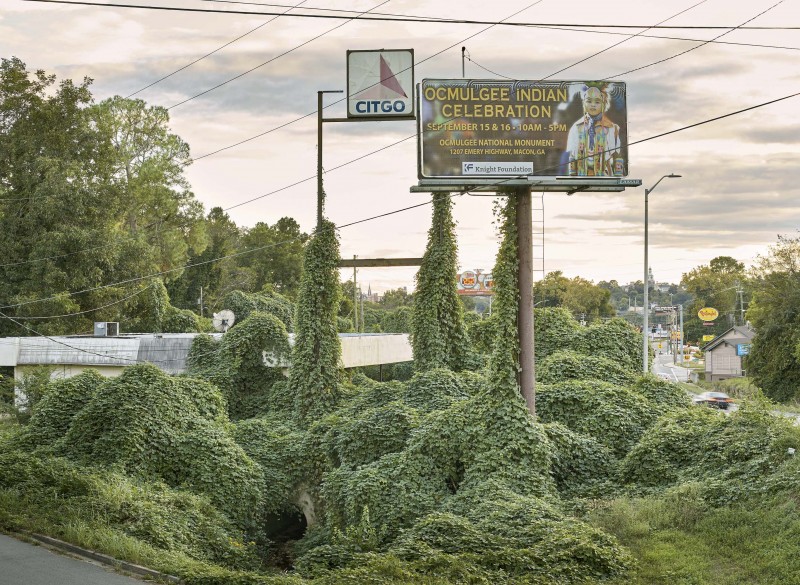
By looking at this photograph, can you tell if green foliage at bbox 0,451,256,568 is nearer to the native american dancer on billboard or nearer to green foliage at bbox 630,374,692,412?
green foliage at bbox 630,374,692,412

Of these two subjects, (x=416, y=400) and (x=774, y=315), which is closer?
(x=416, y=400)

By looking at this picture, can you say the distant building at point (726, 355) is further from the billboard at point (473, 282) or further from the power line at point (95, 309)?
the power line at point (95, 309)

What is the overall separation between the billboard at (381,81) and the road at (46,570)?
1313cm

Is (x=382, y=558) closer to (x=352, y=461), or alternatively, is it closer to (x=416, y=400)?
(x=352, y=461)

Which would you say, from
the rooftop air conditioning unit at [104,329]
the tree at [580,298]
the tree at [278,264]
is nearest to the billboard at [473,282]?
the tree at [580,298]

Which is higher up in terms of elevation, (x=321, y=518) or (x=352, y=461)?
(x=352, y=461)

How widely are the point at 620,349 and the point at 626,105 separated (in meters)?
9.64

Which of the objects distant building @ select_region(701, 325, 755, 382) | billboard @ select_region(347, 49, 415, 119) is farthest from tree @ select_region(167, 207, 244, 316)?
billboard @ select_region(347, 49, 415, 119)

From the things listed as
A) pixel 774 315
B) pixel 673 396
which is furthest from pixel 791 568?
pixel 774 315

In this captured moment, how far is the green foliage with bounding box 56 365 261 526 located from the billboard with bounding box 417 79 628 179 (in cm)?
743

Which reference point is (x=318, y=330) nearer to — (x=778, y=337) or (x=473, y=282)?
(x=778, y=337)

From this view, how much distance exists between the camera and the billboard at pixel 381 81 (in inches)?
873

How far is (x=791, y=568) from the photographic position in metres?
11.5

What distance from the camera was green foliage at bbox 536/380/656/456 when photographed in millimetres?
18359
